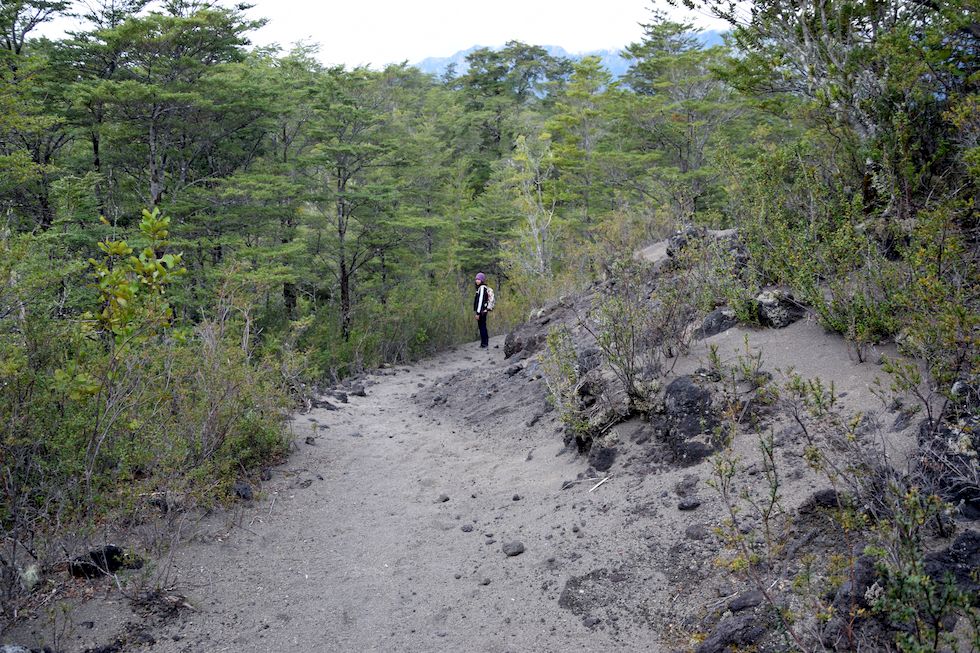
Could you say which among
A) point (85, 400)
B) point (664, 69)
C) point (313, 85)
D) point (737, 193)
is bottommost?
point (85, 400)

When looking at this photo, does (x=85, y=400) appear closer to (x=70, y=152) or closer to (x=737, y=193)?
(x=737, y=193)

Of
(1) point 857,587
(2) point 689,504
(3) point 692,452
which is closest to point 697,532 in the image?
(2) point 689,504

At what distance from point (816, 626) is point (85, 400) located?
4.00 m

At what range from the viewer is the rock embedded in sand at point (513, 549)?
418 centimetres

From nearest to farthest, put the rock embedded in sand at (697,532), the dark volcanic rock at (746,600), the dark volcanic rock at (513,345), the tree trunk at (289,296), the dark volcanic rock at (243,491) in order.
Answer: the dark volcanic rock at (746,600) → the rock embedded in sand at (697,532) → the dark volcanic rock at (243,491) → the dark volcanic rock at (513,345) → the tree trunk at (289,296)

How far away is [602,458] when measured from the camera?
16.4 feet

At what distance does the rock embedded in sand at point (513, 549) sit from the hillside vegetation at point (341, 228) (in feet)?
4.83

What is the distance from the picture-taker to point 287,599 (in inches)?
154

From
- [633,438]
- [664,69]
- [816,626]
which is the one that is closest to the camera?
[816,626]

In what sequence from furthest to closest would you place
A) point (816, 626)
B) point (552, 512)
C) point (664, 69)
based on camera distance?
point (664, 69) < point (552, 512) < point (816, 626)

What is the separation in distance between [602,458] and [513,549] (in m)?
1.18

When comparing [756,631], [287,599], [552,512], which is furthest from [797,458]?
[287,599]

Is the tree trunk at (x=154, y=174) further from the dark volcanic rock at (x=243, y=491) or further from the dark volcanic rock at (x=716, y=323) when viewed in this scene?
the dark volcanic rock at (x=716, y=323)

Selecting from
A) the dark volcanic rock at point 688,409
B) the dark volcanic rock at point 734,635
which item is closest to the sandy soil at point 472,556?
the dark volcanic rock at point 734,635
